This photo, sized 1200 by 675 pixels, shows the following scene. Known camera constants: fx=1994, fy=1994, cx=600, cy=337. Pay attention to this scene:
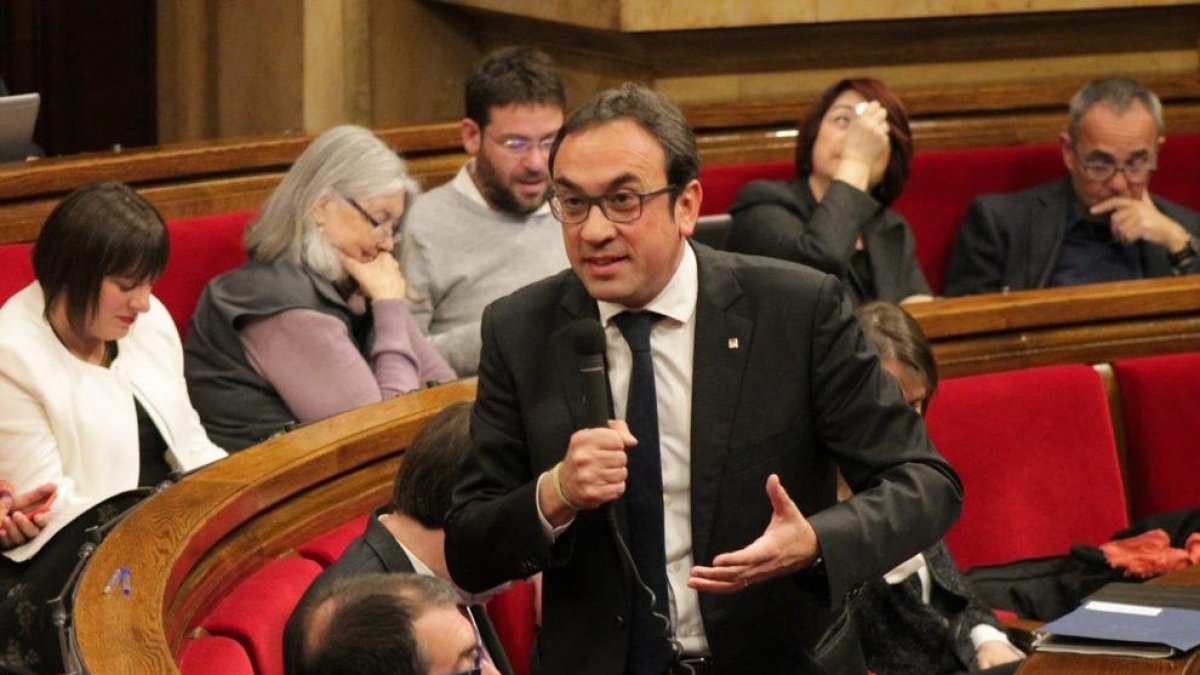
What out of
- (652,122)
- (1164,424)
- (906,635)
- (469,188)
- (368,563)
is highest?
(652,122)

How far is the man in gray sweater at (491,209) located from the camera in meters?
3.10

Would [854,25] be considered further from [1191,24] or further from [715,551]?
[715,551]

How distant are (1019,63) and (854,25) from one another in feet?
1.37

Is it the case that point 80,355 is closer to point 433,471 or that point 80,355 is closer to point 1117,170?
point 433,471

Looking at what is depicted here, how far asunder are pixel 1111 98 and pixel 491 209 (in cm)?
115

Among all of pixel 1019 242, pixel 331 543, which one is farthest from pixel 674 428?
pixel 1019 242

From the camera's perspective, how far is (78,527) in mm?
2281

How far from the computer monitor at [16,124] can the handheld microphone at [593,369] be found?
1737 millimetres

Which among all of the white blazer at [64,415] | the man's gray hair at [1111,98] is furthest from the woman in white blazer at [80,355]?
the man's gray hair at [1111,98]

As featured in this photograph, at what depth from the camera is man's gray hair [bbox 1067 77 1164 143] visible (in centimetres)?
351

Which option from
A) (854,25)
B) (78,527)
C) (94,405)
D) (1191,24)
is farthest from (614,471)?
(1191,24)

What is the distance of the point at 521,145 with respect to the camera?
122 inches

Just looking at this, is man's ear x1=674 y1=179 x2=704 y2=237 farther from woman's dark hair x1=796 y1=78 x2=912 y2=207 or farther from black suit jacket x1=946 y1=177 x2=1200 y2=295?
black suit jacket x1=946 y1=177 x2=1200 y2=295

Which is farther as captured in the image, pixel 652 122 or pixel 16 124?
pixel 16 124
